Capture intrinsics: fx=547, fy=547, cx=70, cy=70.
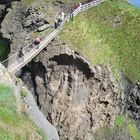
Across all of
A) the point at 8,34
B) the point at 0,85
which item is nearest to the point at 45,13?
the point at 8,34

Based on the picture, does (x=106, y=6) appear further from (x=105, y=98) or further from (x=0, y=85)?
(x=0, y=85)

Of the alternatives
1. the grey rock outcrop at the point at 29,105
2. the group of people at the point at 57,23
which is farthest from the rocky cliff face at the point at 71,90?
the grey rock outcrop at the point at 29,105

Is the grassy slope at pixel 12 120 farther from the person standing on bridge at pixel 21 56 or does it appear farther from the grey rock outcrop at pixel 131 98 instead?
the grey rock outcrop at pixel 131 98

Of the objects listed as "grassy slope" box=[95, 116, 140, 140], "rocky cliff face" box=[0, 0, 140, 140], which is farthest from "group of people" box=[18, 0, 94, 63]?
"grassy slope" box=[95, 116, 140, 140]

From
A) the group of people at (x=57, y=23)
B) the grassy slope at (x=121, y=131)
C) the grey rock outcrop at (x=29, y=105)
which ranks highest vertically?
the grey rock outcrop at (x=29, y=105)

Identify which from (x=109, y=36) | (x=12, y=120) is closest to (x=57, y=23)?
(x=109, y=36)
